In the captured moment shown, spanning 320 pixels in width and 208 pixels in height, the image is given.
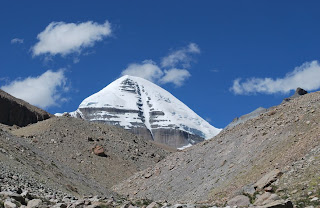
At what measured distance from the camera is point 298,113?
42.3 m

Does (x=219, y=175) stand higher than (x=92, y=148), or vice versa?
(x=92, y=148)

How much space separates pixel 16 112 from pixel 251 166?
91896 millimetres

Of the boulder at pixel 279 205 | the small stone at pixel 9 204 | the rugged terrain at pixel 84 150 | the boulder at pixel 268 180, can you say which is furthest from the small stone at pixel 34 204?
the rugged terrain at pixel 84 150

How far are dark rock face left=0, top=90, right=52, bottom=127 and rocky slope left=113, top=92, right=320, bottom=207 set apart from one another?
6861 cm

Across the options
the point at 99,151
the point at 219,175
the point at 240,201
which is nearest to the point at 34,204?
the point at 240,201

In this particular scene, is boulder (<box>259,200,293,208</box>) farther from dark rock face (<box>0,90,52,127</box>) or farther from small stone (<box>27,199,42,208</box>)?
dark rock face (<box>0,90,52,127</box>)

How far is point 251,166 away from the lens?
37.8 m

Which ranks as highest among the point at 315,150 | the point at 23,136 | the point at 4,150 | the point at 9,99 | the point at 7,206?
the point at 9,99

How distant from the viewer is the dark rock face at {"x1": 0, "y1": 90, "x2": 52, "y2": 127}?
11544 centimetres

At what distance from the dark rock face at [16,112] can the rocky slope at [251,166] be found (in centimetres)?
6861

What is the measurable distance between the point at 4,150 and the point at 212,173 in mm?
18455

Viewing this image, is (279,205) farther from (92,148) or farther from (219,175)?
(92,148)

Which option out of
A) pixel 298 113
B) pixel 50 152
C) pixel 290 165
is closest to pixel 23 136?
pixel 50 152

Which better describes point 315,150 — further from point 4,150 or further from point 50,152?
point 50,152
